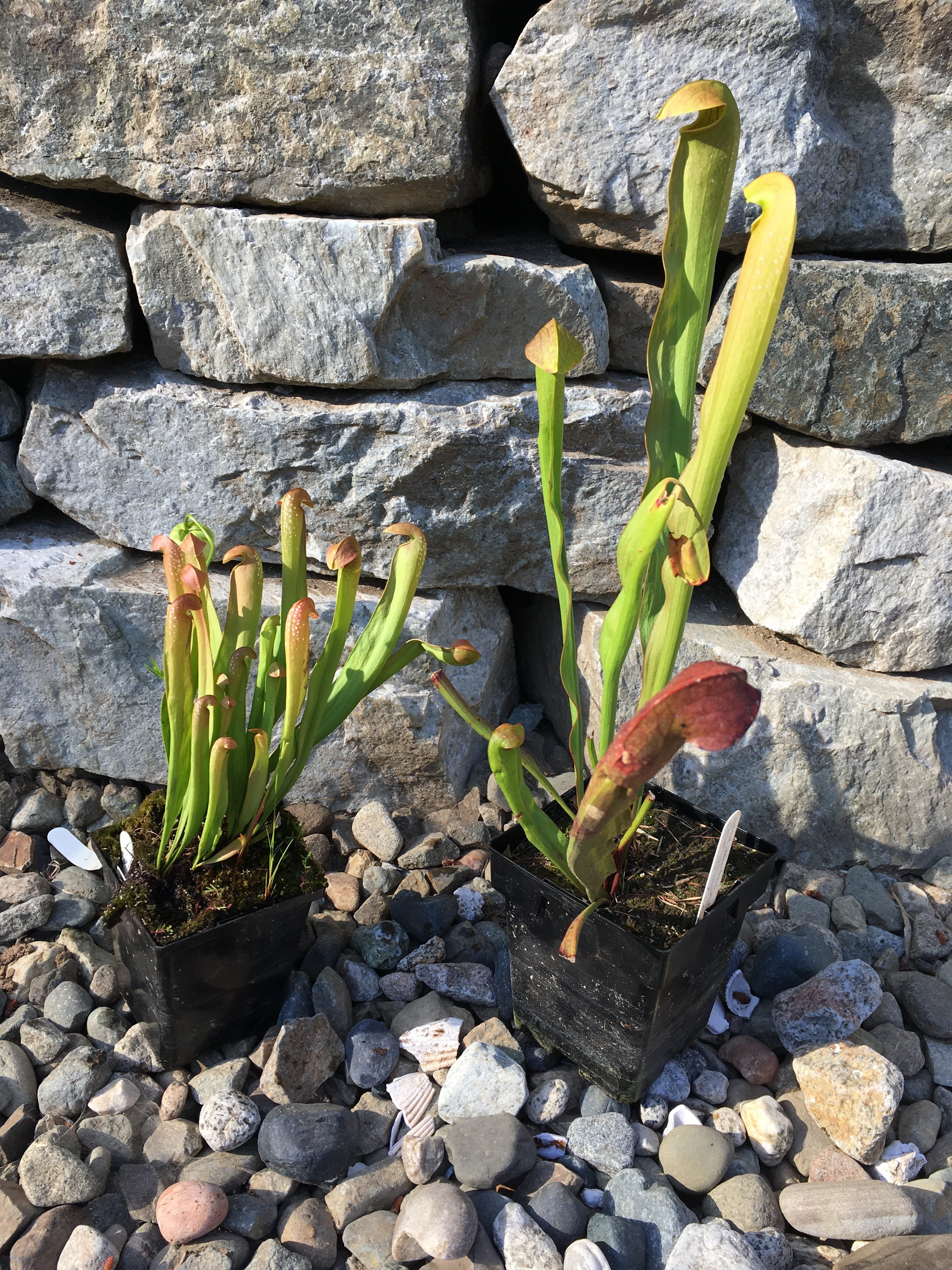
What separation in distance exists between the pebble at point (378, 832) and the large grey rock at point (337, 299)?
74 centimetres

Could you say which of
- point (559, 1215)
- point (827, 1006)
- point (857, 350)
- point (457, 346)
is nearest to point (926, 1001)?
point (827, 1006)

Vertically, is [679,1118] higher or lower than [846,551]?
lower

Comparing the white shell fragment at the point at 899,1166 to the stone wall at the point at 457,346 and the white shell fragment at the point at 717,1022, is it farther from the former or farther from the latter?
the stone wall at the point at 457,346

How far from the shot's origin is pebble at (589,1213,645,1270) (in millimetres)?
952

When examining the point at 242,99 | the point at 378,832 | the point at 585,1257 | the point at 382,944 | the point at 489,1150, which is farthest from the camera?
the point at 378,832

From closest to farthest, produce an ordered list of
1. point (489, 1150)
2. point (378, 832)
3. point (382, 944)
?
point (489, 1150), point (382, 944), point (378, 832)

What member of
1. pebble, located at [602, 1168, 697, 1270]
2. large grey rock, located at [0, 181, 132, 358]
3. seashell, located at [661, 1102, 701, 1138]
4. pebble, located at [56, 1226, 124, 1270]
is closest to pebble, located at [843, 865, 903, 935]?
seashell, located at [661, 1102, 701, 1138]

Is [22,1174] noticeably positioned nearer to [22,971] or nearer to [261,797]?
[22,971]

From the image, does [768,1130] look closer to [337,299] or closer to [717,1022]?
[717,1022]

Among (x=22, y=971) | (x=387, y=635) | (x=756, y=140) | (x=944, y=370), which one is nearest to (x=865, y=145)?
(x=756, y=140)

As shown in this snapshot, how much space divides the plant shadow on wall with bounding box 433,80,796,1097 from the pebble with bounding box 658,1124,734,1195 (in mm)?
78

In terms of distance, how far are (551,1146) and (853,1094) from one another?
0.38m

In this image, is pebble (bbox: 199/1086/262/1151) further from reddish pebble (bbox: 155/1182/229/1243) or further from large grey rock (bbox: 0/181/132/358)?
large grey rock (bbox: 0/181/132/358)

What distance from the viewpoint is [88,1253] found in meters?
0.94
